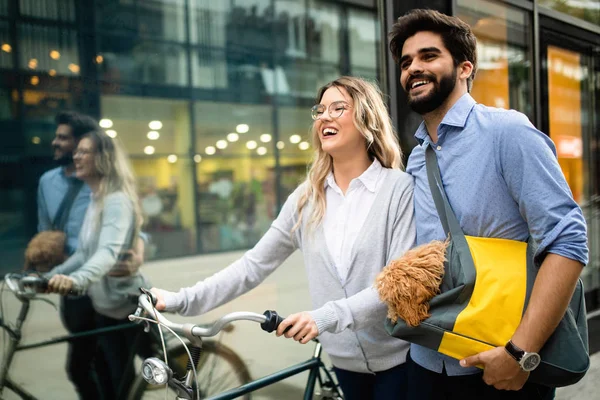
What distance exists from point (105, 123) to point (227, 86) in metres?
1.40

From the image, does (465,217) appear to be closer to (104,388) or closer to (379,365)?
(379,365)

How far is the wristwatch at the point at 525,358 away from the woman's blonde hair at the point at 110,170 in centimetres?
273

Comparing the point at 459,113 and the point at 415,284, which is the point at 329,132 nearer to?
the point at 459,113

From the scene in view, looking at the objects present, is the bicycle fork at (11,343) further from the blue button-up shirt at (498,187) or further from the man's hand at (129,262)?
the blue button-up shirt at (498,187)

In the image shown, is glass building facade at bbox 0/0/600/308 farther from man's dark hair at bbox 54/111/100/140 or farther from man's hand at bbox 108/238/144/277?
man's hand at bbox 108/238/144/277

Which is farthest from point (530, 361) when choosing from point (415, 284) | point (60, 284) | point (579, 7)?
point (579, 7)

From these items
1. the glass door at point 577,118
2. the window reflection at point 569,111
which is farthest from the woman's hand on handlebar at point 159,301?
the window reflection at point 569,111

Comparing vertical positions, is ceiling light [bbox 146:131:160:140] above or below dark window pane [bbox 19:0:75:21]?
below

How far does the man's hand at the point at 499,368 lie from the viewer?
1626 millimetres

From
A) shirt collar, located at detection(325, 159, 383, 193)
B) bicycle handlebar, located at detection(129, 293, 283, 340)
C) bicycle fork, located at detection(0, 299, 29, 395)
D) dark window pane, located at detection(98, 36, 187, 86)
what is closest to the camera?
bicycle handlebar, located at detection(129, 293, 283, 340)

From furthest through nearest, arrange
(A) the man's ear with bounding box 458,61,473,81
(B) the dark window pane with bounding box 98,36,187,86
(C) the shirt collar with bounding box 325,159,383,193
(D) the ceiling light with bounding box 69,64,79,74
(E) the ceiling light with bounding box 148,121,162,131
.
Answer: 1. (E) the ceiling light with bounding box 148,121,162,131
2. (B) the dark window pane with bounding box 98,36,187,86
3. (D) the ceiling light with bounding box 69,64,79,74
4. (C) the shirt collar with bounding box 325,159,383,193
5. (A) the man's ear with bounding box 458,61,473,81

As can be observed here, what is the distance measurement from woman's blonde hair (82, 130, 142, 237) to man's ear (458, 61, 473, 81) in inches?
96.9

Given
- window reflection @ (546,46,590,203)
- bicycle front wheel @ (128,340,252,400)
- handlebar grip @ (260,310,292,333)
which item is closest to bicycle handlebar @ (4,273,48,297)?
bicycle front wheel @ (128,340,252,400)

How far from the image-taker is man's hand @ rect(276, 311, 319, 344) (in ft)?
5.82
